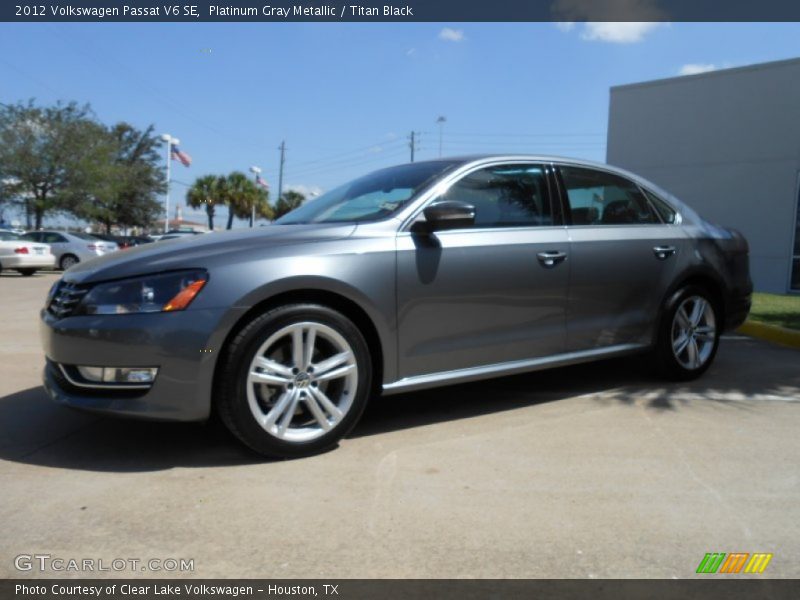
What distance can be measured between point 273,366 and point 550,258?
1.79 meters

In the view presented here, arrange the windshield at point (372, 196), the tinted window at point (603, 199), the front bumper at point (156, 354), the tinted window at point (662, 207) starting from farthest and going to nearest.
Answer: the tinted window at point (662, 207)
the tinted window at point (603, 199)
the windshield at point (372, 196)
the front bumper at point (156, 354)

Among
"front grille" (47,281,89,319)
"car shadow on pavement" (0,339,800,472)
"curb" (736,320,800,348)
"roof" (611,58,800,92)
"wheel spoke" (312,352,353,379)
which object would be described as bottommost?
"car shadow on pavement" (0,339,800,472)

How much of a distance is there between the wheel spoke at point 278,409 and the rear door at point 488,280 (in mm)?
632

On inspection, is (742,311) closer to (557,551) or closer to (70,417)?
(557,551)

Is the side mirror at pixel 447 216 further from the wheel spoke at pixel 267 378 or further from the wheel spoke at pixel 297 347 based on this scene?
the wheel spoke at pixel 267 378

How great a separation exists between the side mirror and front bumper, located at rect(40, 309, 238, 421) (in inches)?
45.5

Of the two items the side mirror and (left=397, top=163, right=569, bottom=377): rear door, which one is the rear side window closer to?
(left=397, top=163, right=569, bottom=377): rear door

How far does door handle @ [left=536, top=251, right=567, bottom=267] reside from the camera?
3877 mm

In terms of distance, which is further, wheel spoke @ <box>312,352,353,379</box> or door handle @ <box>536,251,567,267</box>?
door handle @ <box>536,251,567,267</box>

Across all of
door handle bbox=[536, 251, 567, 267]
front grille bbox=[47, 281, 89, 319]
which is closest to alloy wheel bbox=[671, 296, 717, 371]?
door handle bbox=[536, 251, 567, 267]

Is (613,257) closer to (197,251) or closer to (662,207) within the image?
(662,207)

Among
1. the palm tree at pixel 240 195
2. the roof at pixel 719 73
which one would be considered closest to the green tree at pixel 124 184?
the palm tree at pixel 240 195

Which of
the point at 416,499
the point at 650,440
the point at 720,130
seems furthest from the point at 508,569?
the point at 720,130

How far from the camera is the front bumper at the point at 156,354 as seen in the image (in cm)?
289
